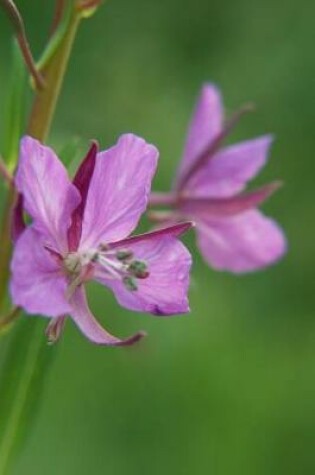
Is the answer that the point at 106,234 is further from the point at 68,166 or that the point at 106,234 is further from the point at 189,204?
the point at 189,204

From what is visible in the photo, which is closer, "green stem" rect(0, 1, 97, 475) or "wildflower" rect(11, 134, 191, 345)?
"wildflower" rect(11, 134, 191, 345)

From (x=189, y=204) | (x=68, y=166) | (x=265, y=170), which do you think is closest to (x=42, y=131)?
(x=68, y=166)

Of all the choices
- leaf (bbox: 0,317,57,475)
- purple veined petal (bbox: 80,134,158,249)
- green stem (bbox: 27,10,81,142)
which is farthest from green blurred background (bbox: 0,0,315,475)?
purple veined petal (bbox: 80,134,158,249)

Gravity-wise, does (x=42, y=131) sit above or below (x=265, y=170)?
above

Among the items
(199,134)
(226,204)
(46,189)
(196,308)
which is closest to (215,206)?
(226,204)

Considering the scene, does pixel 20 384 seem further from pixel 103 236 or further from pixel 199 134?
pixel 199 134

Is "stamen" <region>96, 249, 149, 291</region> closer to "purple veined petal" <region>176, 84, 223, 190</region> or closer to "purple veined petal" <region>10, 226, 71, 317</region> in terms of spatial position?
"purple veined petal" <region>10, 226, 71, 317</region>

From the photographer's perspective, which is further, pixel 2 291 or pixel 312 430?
pixel 312 430

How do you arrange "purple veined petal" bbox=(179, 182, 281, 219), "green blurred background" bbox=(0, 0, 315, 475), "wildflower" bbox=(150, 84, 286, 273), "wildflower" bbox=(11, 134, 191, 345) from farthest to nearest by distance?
1. "green blurred background" bbox=(0, 0, 315, 475)
2. "wildflower" bbox=(150, 84, 286, 273)
3. "purple veined petal" bbox=(179, 182, 281, 219)
4. "wildflower" bbox=(11, 134, 191, 345)
